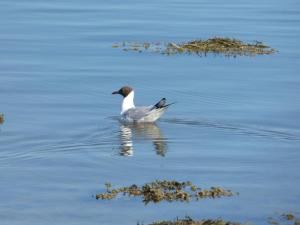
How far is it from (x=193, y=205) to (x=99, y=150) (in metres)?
3.19

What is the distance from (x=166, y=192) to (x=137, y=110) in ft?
Answer: 16.4

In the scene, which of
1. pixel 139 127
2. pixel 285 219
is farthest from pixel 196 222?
pixel 139 127

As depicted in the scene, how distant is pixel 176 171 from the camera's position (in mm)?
13297

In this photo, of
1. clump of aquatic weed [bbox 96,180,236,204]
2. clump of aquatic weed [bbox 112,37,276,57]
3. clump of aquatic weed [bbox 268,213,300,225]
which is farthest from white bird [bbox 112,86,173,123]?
clump of aquatic weed [bbox 268,213,300,225]

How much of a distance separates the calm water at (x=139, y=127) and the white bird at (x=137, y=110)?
0.70 ft

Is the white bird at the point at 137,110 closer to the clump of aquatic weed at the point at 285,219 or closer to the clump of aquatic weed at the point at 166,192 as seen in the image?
the clump of aquatic weed at the point at 166,192

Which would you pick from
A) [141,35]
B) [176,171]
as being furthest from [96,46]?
[176,171]

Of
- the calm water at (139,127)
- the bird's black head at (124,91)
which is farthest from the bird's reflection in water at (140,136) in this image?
the bird's black head at (124,91)

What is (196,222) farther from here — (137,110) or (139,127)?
(137,110)

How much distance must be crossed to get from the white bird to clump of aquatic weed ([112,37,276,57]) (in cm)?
470

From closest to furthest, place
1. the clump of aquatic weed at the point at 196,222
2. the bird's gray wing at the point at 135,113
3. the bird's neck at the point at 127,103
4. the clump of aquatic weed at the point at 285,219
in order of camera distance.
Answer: the clump of aquatic weed at the point at 196,222, the clump of aquatic weed at the point at 285,219, the bird's gray wing at the point at 135,113, the bird's neck at the point at 127,103

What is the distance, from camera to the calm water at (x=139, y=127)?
38.8ft

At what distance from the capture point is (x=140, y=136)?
15852mm

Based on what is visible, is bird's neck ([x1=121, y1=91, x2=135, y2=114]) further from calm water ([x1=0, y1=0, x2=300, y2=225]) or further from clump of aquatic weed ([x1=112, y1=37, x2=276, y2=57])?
clump of aquatic weed ([x1=112, y1=37, x2=276, y2=57])
